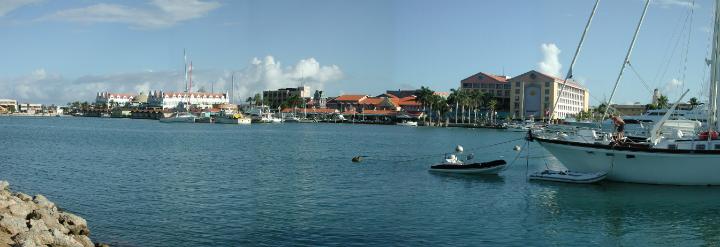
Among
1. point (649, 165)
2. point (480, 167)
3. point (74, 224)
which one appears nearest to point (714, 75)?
point (649, 165)

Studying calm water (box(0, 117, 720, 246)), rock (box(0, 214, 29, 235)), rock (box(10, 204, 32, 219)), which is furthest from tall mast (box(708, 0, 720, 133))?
rock (box(0, 214, 29, 235))

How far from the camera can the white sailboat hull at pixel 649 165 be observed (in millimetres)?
43406

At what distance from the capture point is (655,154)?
1711 inches

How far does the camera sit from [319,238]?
27.7m

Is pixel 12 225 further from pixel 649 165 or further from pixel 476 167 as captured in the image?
pixel 649 165

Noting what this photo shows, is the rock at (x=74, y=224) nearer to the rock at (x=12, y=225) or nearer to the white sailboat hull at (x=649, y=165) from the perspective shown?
the rock at (x=12, y=225)

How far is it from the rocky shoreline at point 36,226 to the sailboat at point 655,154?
32.1m

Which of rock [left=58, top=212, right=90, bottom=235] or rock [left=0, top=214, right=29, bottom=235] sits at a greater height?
rock [left=0, top=214, right=29, bottom=235]

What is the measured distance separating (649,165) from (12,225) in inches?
1493

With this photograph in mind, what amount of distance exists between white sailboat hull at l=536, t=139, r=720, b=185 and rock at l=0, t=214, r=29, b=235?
1383 inches

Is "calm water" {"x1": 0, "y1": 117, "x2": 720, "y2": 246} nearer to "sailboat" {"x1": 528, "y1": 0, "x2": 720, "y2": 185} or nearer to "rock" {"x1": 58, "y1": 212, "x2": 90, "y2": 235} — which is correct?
"sailboat" {"x1": 528, "y1": 0, "x2": 720, "y2": 185}

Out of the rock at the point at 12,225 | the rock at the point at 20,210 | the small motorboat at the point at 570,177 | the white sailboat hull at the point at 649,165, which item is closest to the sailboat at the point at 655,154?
the white sailboat hull at the point at 649,165

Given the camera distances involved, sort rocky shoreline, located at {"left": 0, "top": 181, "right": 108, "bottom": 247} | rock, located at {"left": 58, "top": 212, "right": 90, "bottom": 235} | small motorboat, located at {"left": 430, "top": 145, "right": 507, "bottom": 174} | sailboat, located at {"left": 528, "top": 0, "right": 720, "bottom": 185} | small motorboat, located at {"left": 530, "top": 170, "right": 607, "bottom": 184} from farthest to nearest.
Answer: small motorboat, located at {"left": 430, "top": 145, "right": 507, "bottom": 174} → small motorboat, located at {"left": 530, "top": 170, "right": 607, "bottom": 184} → sailboat, located at {"left": 528, "top": 0, "right": 720, "bottom": 185} → rock, located at {"left": 58, "top": 212, "right": 90, "bottom": 235} → rocky shoreline, located at {"left": 0, "top": 181, "right": 108, "bottom": 247}

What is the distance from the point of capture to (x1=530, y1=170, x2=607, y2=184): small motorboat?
149 feet
